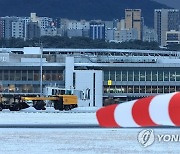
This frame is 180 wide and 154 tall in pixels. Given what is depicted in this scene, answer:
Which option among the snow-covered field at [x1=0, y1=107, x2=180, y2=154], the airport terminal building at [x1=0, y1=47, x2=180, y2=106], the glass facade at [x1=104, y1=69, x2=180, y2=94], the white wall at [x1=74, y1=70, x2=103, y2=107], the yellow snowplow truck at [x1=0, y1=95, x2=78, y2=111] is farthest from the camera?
the glass facade at [x1=104, y1=69, x2=180, y2=94]

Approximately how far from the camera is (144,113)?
5.11 meters

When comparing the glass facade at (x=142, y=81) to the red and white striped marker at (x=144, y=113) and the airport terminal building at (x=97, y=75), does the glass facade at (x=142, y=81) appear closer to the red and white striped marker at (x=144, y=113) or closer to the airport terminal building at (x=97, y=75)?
the airport terminal building at (x=97, y=75)

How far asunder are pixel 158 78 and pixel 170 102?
321 feet

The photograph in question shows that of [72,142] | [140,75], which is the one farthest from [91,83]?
[72,142]

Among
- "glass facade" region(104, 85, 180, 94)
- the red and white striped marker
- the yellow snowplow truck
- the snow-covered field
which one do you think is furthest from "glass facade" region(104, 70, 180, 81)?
the red and white striped marker

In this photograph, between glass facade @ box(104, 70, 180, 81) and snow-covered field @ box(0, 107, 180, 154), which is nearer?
snow-covered field @ box(0, 107, 180, 154)

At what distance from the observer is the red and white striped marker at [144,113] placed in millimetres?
5059

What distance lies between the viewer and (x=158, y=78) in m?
103

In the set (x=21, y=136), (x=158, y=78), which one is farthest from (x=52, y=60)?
(x=21, y=136)

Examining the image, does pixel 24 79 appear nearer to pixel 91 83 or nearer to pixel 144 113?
pixel 91 83

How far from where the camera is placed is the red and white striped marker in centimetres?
506

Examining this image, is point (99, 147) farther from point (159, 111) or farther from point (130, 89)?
point (130, 89)

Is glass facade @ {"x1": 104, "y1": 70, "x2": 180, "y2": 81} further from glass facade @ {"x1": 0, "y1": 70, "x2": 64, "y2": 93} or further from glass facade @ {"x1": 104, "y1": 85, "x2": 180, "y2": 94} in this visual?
glass facade @ {"x1": 0, "y1": 70, "x2": 64, "y2": 93}

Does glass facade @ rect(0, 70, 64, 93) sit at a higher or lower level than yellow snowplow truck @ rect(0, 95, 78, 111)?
higher
